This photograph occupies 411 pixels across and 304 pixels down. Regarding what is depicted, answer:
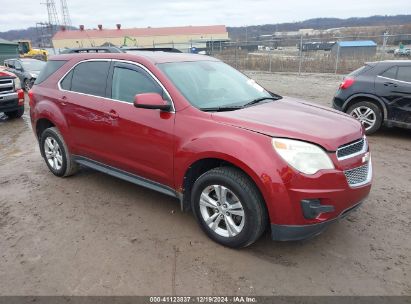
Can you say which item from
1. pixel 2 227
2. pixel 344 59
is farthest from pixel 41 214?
pixel 344 59

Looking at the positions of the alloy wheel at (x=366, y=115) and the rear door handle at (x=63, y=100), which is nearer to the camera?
the rear door handle at (x=63, y=100)

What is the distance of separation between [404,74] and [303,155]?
16.8 ft

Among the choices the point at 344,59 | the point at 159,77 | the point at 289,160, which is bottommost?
the point at 344,59

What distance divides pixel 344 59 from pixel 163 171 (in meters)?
19.7

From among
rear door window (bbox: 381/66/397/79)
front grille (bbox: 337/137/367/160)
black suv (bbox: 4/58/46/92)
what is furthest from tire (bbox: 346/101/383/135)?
black suv (bbox: 4/58/46/92)

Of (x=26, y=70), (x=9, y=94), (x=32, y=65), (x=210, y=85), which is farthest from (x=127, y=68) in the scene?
(x=32, y=65)

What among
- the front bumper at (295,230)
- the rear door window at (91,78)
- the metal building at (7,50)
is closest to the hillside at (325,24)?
the metal building at (7,50)

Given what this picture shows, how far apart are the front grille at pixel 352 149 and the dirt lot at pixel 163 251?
91 centimetres

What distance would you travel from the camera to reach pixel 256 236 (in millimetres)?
3213

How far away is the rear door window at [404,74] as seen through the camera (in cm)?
680

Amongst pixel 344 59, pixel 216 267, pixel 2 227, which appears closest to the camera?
pixel 216 267

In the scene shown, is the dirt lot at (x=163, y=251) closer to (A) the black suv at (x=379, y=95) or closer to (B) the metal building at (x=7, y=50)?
(A) the black suv at (x=379, y=95)

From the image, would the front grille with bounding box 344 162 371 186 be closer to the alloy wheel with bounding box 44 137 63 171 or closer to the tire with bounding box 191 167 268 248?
the tire with bounding box 191 167 268 248

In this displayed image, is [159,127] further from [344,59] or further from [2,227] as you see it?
[344,59]
